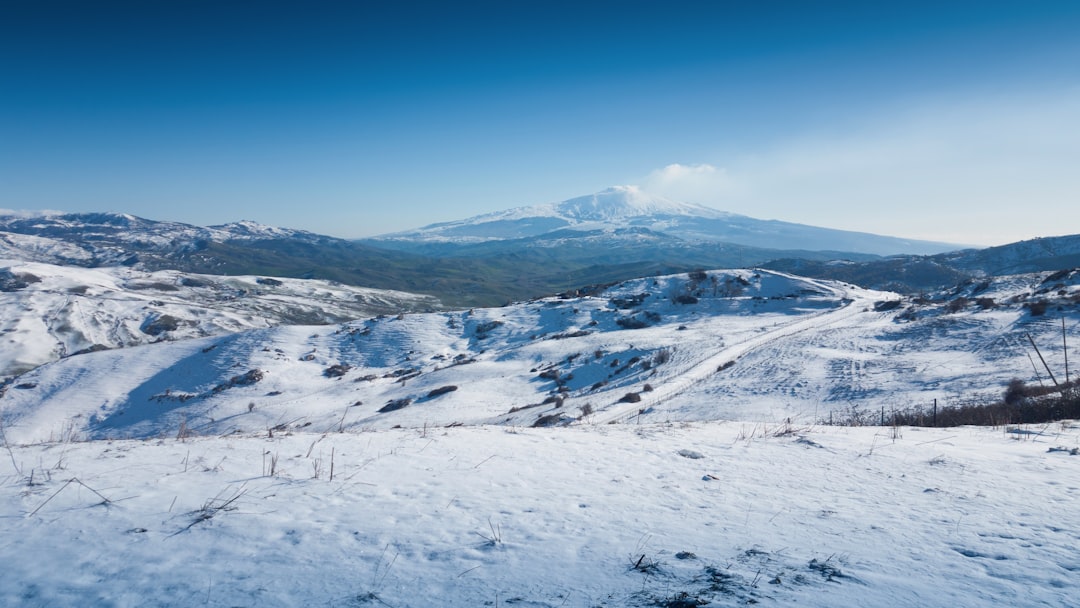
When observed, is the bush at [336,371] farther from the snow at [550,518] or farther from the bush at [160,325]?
the bush at [160,325]

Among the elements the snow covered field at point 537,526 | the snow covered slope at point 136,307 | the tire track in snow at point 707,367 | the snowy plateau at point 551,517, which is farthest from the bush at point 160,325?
the snow covered field at point 537,526

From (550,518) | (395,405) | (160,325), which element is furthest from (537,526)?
(160,325)

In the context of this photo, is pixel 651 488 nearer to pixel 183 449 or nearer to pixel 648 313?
pixel 183 449

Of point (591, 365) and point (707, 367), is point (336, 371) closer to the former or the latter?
point (591, 365)

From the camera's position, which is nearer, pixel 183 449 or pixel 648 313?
pixel 183 449

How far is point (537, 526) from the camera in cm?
445

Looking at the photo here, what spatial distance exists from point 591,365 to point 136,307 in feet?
440

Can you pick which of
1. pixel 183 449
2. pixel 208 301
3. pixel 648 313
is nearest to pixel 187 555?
pixel 183 449

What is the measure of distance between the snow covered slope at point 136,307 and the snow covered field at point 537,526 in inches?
3787

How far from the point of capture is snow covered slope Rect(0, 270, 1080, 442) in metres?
20.9

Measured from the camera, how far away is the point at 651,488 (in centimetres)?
552

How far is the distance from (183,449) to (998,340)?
31426mm

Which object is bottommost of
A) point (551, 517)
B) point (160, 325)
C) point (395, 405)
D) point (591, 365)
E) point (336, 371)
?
point (160, 325)

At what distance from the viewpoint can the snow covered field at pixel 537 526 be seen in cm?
336
